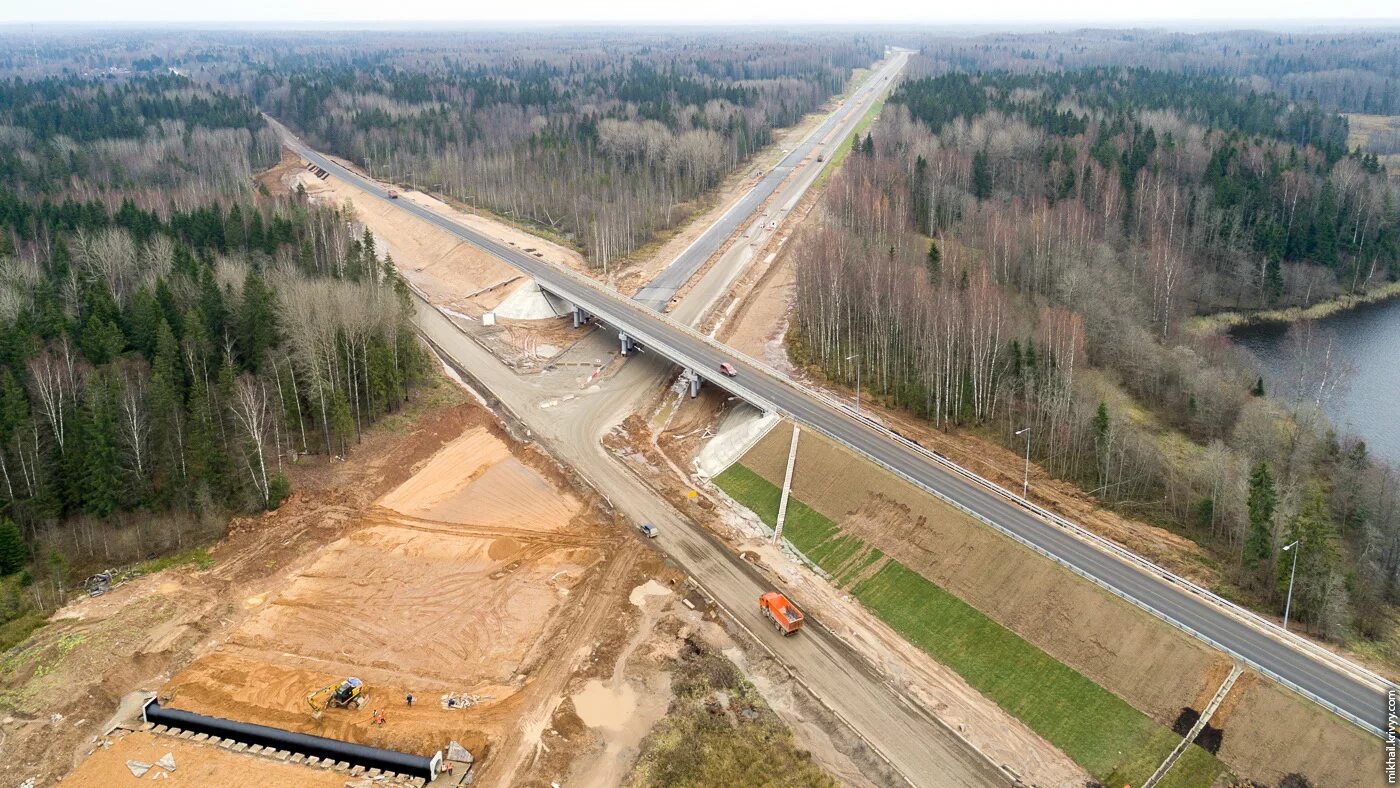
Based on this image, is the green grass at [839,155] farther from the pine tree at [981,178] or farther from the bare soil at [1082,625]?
the bare soil at [1082,625]

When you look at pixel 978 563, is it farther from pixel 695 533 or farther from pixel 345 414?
pixel 345 414

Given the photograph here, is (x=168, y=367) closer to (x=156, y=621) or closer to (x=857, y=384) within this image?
(x=156, y=621)

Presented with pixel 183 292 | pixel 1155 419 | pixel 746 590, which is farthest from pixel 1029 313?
pixel 183 292

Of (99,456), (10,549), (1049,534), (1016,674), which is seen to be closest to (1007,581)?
(1049,534)

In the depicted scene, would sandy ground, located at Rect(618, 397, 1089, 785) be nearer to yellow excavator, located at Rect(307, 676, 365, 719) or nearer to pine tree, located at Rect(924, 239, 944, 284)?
yellow excavator, located at Rect(307, 676, 365, 719)

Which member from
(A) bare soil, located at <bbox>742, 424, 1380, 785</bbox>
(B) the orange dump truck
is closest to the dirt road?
(B) the orange dump truck
